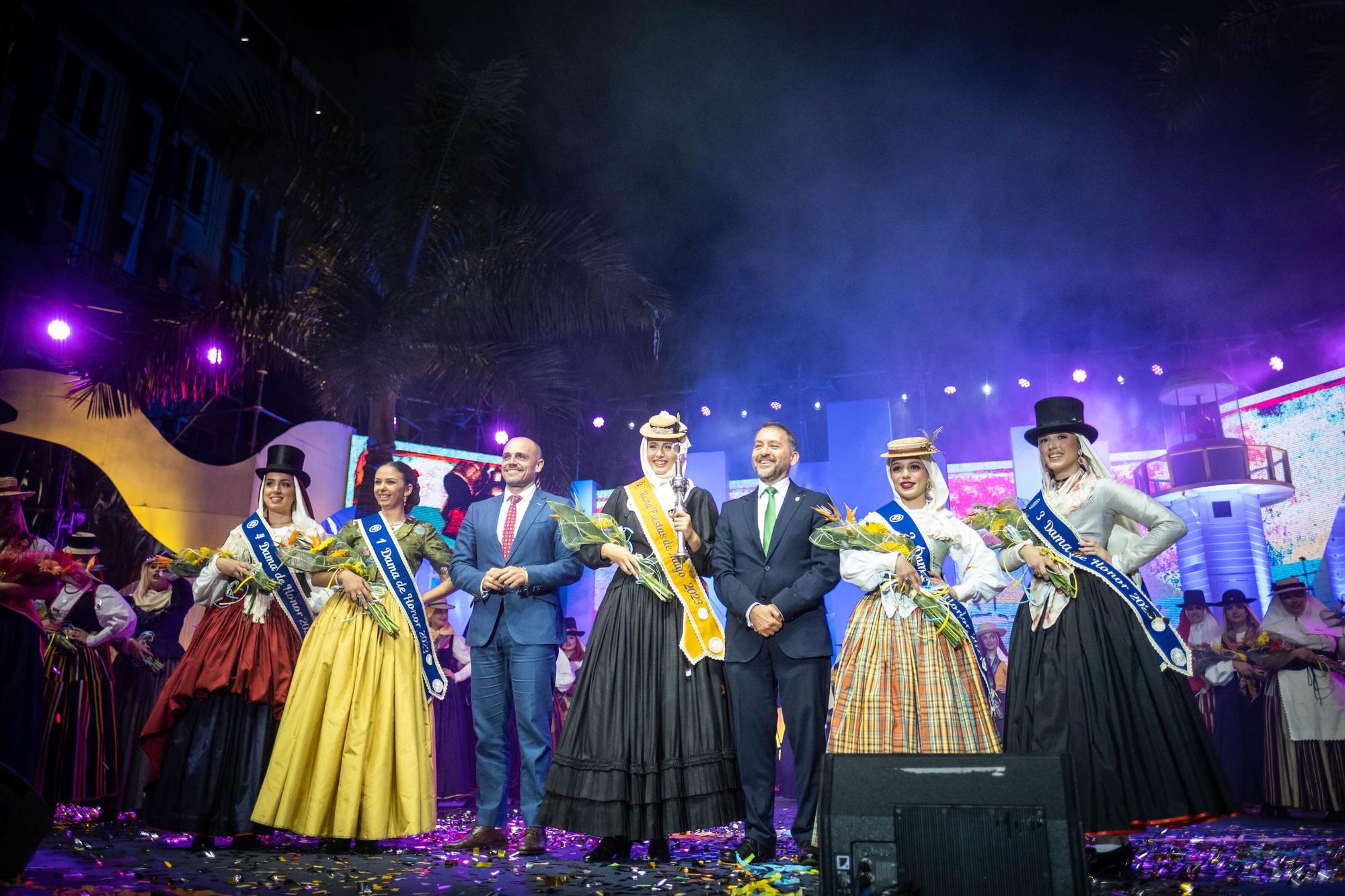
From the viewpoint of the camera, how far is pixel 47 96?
15234 millimetres

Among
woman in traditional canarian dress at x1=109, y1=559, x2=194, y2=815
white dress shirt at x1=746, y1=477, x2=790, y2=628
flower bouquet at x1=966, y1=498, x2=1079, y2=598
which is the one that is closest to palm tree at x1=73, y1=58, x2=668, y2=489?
woman in traditional canarian dress at x1=109, y1=559, x2=194, y2=815

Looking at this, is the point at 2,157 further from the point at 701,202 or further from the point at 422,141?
the point at 701,202

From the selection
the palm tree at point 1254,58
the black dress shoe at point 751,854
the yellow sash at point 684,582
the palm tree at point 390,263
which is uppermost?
the palm tree at point 1254,58

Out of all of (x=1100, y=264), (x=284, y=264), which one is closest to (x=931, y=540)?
(x=284, y=264)

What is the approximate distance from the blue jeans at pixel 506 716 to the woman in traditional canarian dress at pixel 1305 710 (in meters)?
6.34

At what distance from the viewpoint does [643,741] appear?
4.11 metres

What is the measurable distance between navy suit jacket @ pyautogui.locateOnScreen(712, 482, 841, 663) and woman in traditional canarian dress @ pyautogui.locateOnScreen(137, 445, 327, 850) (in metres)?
2.26

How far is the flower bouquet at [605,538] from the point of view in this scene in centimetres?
441

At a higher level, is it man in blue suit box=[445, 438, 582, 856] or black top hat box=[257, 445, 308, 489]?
black top hat box=[257, 445, 308, 489]

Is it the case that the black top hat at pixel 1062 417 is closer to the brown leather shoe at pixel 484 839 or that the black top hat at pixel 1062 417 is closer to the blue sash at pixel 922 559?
the blue sash at pixel 922 559

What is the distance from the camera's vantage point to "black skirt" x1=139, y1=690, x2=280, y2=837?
14.5ft

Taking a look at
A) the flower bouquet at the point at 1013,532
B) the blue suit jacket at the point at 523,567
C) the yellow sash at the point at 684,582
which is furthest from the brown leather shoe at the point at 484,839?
the flower bouquet at the point at 1013,532

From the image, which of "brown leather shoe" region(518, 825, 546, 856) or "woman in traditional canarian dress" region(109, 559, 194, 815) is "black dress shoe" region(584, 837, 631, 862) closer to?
"brown leather shoe" region(518, 825, 546, 856)

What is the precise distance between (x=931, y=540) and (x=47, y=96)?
55.3ft
